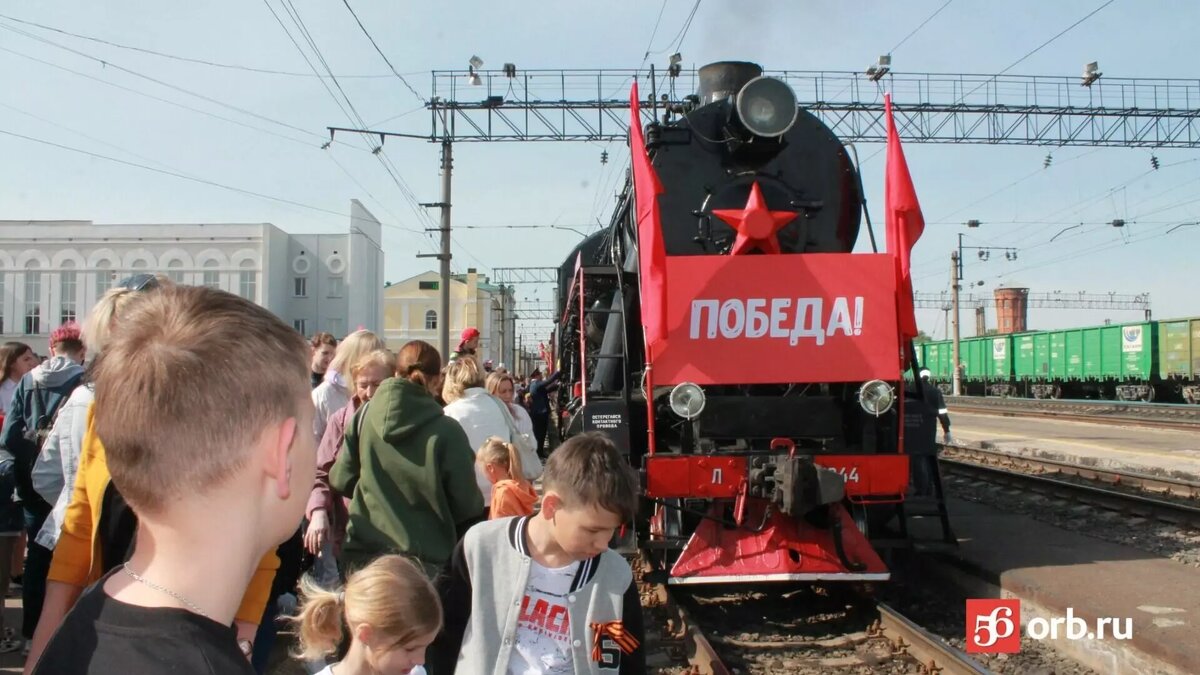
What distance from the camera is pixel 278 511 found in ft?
4.18

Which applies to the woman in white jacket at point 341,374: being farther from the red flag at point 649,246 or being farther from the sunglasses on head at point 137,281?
the red flag at point 649,246

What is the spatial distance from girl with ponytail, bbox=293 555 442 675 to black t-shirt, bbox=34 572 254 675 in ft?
3.02

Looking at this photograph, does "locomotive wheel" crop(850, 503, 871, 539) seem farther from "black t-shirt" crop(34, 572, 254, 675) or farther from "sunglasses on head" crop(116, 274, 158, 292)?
"black t-shirt" crop(34, 572, 254, 675)

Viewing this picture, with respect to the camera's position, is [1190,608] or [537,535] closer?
[537,535]

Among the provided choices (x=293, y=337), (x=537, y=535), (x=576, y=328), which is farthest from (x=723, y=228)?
(x=293, y=337)

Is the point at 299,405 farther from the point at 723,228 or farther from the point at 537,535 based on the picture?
the point at 723,228

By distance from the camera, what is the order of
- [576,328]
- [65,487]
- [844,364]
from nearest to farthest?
[65,487], [844,364], [576,328]

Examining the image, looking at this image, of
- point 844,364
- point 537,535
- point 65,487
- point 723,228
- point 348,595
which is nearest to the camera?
point 348,595

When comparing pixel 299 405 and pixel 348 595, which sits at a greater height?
pixel 299 405

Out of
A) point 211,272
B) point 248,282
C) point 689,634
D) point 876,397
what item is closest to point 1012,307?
point 248,282

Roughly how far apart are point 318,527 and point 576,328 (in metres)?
4.49

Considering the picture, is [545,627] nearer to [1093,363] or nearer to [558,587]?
[558,587]

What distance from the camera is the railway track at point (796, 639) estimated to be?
489cm

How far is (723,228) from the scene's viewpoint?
6.48 m
